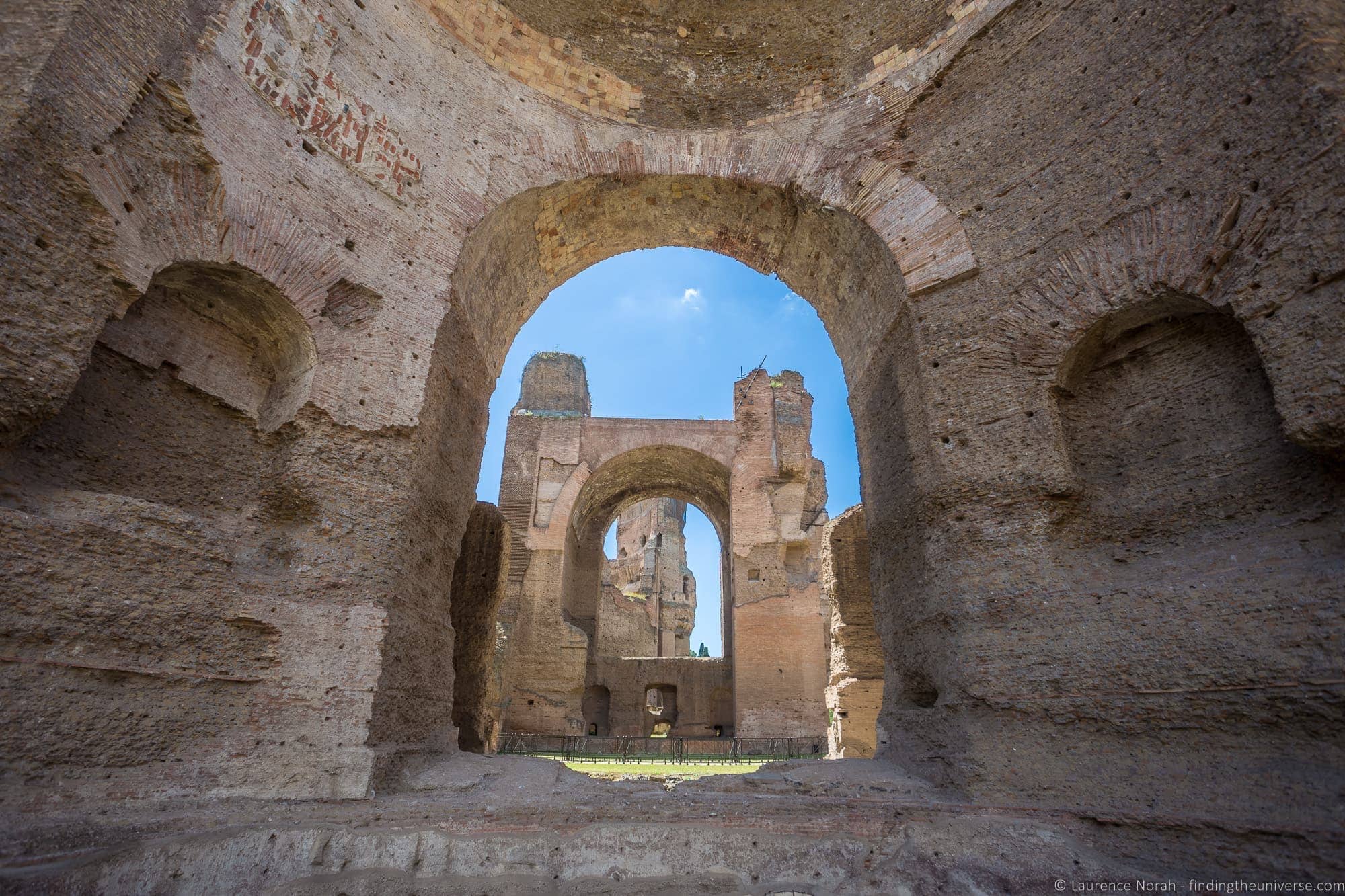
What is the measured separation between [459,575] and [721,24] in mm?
6290

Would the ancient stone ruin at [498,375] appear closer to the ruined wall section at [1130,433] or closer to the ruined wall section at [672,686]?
the ruined wall section at [1130,433]

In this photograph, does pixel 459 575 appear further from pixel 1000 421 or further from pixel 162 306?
pixel 1000 421

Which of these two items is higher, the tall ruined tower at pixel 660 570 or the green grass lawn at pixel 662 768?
the tall ruined tower at pixel 660 570

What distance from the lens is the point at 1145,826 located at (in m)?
3.25

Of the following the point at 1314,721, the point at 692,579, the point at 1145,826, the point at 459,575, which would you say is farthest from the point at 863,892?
the point at 692,579

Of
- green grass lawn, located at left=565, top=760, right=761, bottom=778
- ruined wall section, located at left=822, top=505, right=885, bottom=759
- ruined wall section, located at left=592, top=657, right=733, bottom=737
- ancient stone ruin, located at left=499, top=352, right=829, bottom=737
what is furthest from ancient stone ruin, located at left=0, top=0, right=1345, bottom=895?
ruined wall section, located at left=592, top=657, right=733, bottom=737

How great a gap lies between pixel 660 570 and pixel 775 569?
1355 cm

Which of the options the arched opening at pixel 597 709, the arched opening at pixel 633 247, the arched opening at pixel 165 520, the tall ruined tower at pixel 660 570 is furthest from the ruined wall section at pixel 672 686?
the arched opening at pixel 165 520

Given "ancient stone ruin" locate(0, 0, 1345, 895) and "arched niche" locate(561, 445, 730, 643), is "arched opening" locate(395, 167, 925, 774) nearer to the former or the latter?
"ancient stone ruin" locate(0, 0, 1345, 895)

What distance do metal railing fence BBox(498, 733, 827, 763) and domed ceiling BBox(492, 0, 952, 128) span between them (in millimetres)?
9746

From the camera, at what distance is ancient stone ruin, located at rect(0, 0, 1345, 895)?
3.18 metres

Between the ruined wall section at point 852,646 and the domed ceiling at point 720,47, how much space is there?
17.4ft

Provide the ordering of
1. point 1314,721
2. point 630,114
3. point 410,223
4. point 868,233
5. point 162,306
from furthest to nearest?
point 630,114
point 868,233
point 410,223
point 162,306
point 1314,721

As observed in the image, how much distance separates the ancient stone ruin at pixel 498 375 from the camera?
3182 millimetres
